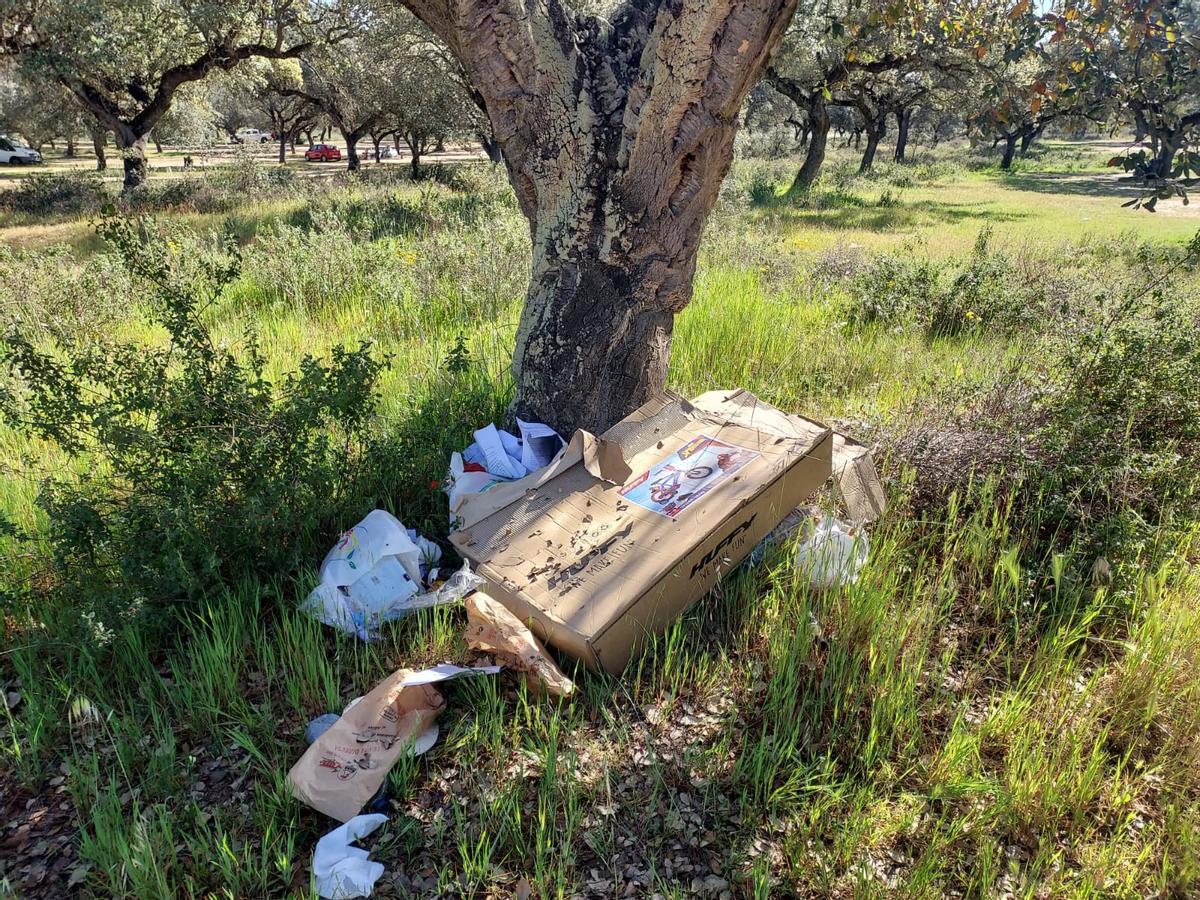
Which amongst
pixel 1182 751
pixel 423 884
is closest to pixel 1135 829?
pixel 1182 751

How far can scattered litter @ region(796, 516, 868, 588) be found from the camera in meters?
2.48

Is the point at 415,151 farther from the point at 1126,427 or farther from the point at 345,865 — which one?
the point at 345,865

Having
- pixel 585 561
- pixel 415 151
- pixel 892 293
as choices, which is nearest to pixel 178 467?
pixel 585 561

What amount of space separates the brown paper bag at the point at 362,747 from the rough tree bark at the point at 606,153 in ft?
5.18

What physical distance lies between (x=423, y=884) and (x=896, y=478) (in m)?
2.56

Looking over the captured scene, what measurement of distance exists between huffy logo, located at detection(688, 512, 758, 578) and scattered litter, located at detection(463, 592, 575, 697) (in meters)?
0.59

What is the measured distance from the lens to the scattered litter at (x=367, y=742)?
1784 millimetres

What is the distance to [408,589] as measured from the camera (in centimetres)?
247

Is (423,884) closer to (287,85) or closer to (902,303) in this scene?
(902,303)

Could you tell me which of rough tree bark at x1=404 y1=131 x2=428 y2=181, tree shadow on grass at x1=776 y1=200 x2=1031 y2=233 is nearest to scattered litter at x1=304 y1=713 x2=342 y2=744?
tree shadow on grass at x1=776 y1=200 x2=1031 y2=233

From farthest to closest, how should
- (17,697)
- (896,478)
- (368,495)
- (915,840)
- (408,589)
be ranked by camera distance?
(896,478) → (368,495) → (408,589) → (17,697) → (915,840)

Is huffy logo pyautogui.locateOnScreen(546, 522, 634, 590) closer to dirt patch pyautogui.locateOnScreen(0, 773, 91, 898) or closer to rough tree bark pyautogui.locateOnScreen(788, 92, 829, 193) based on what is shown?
dirt patch pyautogui.locateOnScreen(0, 773, 91, 898)

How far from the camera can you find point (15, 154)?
30.9 meters

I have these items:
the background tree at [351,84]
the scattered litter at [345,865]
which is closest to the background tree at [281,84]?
the background tree at [351,84]
